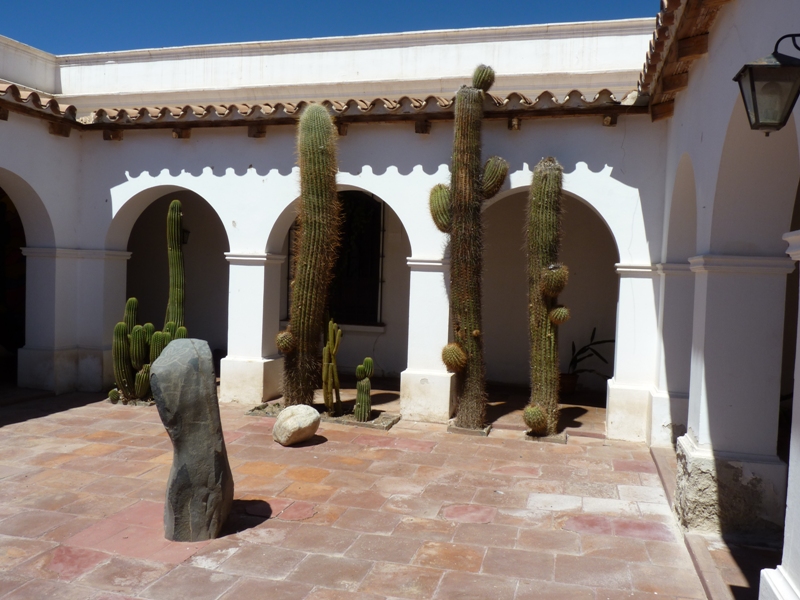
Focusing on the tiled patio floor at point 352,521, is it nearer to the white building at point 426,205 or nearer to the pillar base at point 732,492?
the pillar base at point 732,492

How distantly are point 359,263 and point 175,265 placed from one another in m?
3.17

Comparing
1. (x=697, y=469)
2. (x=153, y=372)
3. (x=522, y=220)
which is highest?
(x=522, y=220)

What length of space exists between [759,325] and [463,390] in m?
3.65

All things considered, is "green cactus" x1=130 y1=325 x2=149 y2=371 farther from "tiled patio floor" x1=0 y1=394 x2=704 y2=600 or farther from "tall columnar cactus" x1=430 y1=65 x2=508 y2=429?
"tall columnar cactus" x1=430 y1=65 x2=508 y2=429

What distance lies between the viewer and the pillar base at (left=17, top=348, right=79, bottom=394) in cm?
925

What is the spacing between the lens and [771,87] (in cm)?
312

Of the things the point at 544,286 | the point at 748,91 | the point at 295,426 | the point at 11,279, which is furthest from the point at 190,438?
the point at 11,279

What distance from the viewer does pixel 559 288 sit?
7277mm

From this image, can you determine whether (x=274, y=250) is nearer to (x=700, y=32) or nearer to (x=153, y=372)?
(x=153, y=372)

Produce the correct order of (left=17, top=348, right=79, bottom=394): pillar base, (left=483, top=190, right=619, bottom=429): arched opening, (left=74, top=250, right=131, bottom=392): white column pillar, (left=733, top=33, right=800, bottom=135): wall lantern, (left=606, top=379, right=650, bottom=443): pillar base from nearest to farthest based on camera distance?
(left=733, top=33, right=800, bottom=135): wall lantern, (left=606, top=379, right=650, bottom=443): pillar base, (left=17, top=348, right=79, bottom=394): pillar base, (left=74, top=250, right=131, bottom=392): white column pillar, (left=483, top=190, right=619, bottom=429): arched opening

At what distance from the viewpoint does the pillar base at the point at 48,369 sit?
9250 millimetres

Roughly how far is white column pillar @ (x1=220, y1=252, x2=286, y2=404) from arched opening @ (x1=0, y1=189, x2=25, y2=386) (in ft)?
13.2

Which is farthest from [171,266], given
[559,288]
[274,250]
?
[559,288]

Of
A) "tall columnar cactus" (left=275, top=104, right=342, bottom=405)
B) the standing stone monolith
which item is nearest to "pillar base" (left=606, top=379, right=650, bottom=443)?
"tall columnar cactus" (left=275, top=104, right=342, bottom=405)
